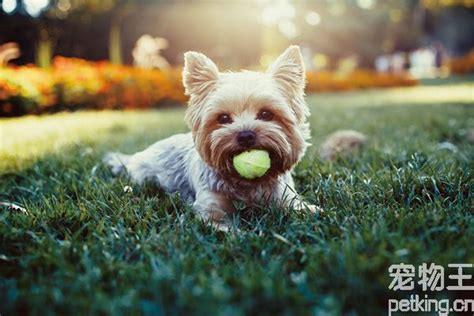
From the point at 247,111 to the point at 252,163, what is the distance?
1.52ft

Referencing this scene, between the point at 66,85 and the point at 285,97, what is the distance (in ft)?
38.3

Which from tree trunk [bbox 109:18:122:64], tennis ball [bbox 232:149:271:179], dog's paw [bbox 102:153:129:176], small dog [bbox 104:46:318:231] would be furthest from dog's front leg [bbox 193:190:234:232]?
tree trunk [bbox 109:18:122:64]

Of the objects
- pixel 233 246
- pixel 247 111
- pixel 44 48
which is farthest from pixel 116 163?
pixel 44 48

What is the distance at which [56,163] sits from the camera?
5406 millimetres

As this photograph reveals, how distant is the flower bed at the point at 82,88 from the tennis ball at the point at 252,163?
10556 mm

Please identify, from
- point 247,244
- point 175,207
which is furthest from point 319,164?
point 247,244

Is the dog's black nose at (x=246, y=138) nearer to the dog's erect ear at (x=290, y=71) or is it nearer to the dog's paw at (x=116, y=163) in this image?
the dog's erect ear at (x=290, y=71)

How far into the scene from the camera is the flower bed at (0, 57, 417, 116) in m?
12.7

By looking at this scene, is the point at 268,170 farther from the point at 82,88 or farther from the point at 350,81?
the point at 350,81

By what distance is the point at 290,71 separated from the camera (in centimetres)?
402

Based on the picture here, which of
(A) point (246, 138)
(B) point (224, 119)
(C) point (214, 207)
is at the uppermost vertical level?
(B) point (224, 119)

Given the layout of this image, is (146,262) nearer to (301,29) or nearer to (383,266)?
(383,266)

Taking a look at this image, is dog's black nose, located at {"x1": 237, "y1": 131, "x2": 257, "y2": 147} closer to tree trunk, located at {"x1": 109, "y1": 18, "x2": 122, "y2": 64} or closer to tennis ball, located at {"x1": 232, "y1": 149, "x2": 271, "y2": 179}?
tennis ball, located at {"x1": 232, "y1": 149, "x2": 271, "y2": 179}

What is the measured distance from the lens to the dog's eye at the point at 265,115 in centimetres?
381
